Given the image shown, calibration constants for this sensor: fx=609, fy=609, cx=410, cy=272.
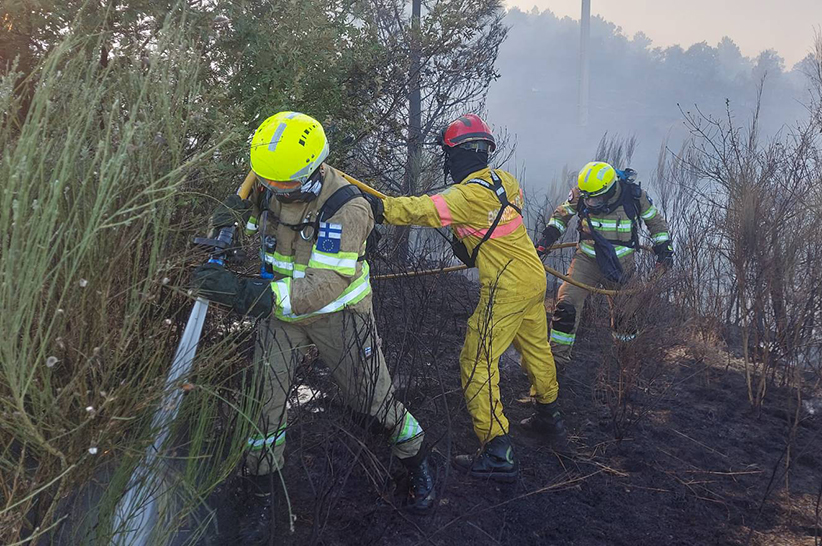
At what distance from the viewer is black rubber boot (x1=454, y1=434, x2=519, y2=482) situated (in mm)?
3752

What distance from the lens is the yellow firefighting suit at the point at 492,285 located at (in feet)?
12.2

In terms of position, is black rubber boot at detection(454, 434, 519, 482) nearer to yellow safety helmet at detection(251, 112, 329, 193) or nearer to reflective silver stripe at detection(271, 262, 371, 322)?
reflective silver stripe at detection(271, 262, 371, 322)

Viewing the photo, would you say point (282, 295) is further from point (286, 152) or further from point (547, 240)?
point (547, 240)

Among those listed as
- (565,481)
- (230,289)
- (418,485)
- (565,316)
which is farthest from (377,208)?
(565,316)

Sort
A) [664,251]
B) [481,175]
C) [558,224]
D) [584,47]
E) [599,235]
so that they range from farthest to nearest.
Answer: [584,47] < [664,251] < [558,224] < [599,235] < [481,175]

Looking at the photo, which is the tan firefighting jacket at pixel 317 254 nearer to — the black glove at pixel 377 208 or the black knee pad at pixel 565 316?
the black glove at pixel 377 208

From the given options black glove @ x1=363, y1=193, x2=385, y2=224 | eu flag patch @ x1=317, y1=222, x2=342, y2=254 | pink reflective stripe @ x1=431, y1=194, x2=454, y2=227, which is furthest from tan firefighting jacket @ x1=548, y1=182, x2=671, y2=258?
eu flag patch @ x1=317, y1=222, x2=342, y2=254

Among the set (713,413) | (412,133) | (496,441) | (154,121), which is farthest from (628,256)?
(154,121)

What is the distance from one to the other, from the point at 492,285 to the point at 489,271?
12 centimetres

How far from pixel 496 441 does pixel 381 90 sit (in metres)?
3.45

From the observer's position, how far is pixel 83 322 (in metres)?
1.74

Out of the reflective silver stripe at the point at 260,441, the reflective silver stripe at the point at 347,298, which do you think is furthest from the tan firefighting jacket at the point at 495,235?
the reflective silver stripe at the point at 260,441

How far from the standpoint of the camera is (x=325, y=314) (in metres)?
3.08

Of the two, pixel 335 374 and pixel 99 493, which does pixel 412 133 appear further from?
pixel 99 493
